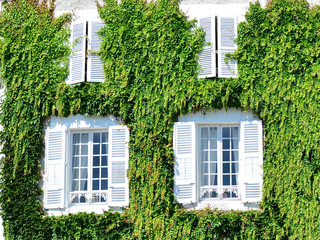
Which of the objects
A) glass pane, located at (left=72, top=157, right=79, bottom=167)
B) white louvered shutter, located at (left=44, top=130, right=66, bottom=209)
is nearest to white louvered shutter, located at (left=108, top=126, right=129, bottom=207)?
glass pane, located at (left=72, top=157, right=79, bottom=167)

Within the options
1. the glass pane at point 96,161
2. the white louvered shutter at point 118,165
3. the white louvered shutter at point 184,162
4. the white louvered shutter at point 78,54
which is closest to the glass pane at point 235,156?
the white louvered shutter at point 184,162

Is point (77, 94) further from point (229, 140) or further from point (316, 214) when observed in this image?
point (316, 214)

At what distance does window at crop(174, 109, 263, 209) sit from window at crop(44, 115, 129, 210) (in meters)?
1.20

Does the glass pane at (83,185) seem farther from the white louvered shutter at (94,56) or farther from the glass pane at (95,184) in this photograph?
the white louvered shutter at (94,56)

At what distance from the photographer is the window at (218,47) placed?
2078 centimetres

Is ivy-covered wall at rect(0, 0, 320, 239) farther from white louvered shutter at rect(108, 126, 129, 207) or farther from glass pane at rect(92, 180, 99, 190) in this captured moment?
glass pane at rect(92, 180, 99, 190)

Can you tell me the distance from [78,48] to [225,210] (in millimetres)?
4767

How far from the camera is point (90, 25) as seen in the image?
2138 centimetres

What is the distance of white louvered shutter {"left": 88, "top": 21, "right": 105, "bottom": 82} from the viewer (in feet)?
69.3

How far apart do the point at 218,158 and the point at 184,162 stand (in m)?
0.77

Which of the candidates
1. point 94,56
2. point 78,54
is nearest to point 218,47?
point 94,56

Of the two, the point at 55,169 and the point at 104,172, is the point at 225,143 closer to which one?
the point at 104,172

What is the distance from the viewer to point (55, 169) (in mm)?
20812

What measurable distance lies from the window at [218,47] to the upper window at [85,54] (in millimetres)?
2236
